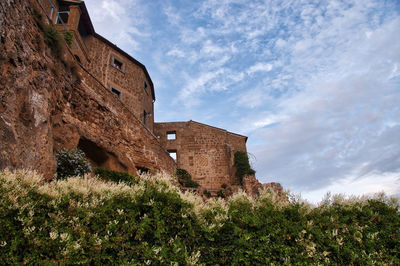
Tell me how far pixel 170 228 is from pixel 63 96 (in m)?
5.81

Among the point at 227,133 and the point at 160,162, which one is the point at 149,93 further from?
the point at 160,162

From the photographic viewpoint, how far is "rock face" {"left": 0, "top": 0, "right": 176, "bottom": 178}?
180 inches

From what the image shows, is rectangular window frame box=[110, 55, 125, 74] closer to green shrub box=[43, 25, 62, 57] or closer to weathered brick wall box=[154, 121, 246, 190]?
weathered brick wall box=[154, 121, 246, 190]

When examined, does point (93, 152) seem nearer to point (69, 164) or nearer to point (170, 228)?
point (69, 164)

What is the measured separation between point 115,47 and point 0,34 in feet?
43.0

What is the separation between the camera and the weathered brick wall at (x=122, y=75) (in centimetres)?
1555

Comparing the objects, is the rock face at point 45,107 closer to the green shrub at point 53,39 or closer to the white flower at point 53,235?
the green shrub at point 53,39

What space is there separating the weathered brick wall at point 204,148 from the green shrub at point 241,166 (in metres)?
0.49

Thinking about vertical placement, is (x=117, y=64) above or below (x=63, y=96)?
above

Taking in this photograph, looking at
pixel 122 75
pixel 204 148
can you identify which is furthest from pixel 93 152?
pixel 204 148

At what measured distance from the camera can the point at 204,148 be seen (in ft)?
70.6

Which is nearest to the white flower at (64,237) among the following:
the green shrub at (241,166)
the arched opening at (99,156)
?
the arched opening at (99,156)

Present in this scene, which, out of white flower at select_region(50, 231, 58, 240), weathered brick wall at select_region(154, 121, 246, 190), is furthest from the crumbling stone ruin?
weathered brick wall at select_region(154, 121, 246, 190)

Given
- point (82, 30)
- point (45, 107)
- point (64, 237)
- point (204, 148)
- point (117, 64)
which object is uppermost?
point (82, 30)
